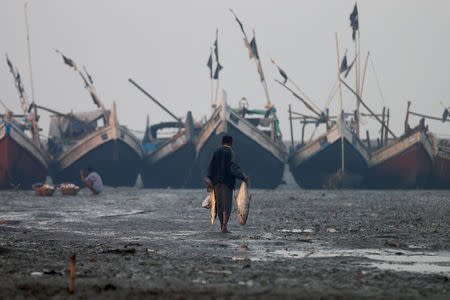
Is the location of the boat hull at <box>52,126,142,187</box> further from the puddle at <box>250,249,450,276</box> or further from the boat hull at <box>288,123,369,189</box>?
the puddle at <box>250,249,450,276</box>

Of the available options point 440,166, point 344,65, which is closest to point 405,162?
point 440,166

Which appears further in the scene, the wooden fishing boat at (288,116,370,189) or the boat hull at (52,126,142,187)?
the boat hull at (52,126,142,187)

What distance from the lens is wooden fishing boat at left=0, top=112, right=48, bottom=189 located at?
25766 millimetres

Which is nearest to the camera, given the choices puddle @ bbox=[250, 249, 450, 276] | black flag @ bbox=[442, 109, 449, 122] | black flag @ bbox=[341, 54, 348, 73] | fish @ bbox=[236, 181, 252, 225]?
puddle @ bbox=[250, 249, 450, 276]

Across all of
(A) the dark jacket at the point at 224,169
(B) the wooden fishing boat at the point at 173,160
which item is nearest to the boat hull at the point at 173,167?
(B) the wooden fishing boat at the point at 173,160

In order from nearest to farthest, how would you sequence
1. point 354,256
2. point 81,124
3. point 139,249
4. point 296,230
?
point 354,256 < point 139,249 < point 296,230 < point 81,124

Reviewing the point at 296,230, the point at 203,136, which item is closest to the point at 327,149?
the point at 203,136

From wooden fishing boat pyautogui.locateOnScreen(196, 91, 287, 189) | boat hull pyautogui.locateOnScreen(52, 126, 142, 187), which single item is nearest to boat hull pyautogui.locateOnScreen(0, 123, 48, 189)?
boat hull pyautogui.locateOnScreen(52, 126, 142, 187)

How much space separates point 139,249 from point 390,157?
23557 millimetres

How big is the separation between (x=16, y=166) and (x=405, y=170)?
17.5m

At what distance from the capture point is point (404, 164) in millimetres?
27359

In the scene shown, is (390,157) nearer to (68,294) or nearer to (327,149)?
(327,149)

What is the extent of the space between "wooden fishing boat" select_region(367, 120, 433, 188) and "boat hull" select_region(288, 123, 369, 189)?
69cm

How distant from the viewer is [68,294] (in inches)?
133
